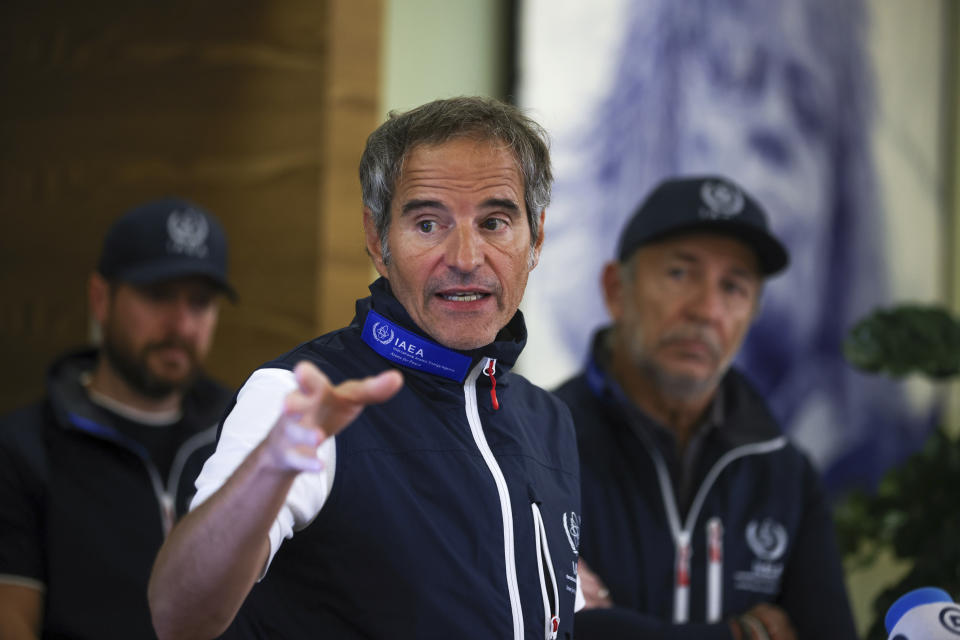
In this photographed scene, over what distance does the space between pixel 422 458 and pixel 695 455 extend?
95cm

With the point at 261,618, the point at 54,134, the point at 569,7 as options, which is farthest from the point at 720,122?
the point at 261,618

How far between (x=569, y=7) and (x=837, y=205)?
121 centimetres

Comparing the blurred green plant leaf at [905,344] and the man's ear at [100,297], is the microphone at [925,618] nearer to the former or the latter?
the blurred green plant leaf at [905,344]

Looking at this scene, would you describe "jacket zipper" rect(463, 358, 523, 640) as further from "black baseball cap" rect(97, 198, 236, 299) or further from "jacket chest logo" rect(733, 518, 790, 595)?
"black baseball cap" rect(97, 198, 236, 299)

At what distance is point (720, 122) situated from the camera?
2871 millimetres

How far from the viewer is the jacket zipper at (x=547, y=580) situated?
A: 1.09 meters

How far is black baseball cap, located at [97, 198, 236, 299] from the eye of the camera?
2129 mm

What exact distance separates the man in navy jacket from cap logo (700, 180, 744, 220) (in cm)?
77

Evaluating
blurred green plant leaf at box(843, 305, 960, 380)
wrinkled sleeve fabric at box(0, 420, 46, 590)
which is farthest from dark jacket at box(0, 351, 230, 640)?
blurred green plant leaf at box(843, 305, 960, 380)

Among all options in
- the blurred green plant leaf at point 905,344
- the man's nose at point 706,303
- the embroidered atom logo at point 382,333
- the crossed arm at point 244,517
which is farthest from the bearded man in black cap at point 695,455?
the crossed arm at point 244,517

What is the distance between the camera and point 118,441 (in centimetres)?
197

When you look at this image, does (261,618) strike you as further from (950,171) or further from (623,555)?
(950,171)

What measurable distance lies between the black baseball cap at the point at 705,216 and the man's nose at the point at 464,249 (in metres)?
0.89

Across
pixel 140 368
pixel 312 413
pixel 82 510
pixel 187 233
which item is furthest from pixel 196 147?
pixel 312 413
